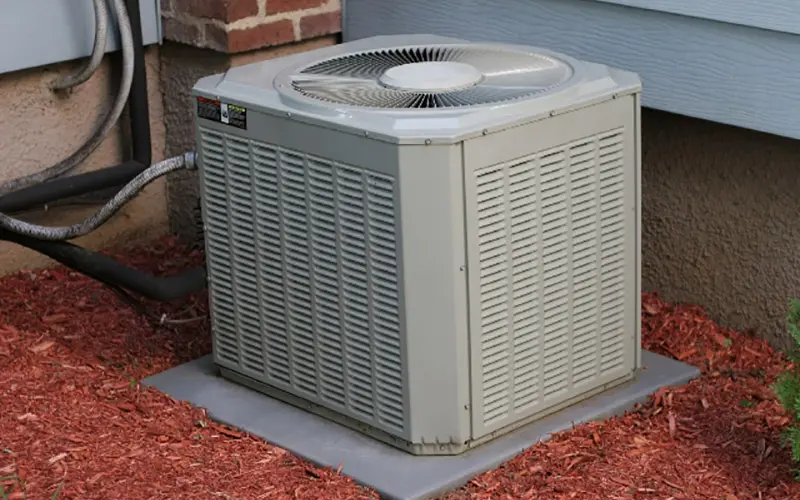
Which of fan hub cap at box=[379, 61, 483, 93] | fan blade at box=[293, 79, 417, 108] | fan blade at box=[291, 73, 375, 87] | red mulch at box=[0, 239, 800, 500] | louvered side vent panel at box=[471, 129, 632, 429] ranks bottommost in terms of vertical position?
red mulch at box=[0, 239, 800, 500]

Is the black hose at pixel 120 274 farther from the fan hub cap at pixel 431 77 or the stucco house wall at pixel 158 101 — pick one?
the fan hub cap at pixel 431 77

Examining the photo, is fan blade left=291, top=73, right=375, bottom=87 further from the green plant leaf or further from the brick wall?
the green plant leaf

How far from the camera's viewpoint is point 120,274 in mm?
4113

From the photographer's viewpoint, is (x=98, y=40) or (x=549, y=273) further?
(x=98, y=40)

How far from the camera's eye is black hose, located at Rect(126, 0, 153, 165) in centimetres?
443

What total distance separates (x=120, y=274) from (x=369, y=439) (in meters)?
1.04

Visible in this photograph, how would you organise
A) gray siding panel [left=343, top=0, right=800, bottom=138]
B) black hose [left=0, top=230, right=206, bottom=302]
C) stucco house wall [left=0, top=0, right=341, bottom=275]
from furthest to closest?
1. stucco house wall [left=0, top=0, right=341, bottom=275]
2. black hose [left=0, top=230, right=206, bottom=302]
3. gray siding panel [left=343, top=0, right=800, bottom=138]

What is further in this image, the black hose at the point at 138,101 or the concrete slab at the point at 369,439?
the black hose at the point at 138,101

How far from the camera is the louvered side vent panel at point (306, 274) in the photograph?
3.28m

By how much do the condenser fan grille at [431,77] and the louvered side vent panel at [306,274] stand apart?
22cm

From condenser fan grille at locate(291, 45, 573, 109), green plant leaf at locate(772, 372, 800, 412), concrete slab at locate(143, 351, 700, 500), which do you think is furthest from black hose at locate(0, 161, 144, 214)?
green plant leaf at locate(772, 372, 800, 412)

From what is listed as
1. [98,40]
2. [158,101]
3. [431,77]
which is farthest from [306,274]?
[158,101]

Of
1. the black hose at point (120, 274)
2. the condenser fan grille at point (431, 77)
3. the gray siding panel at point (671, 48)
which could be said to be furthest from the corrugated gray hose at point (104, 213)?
the gray siding panel at point (671, 48)

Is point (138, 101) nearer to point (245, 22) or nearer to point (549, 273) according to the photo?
point (245, 22)
